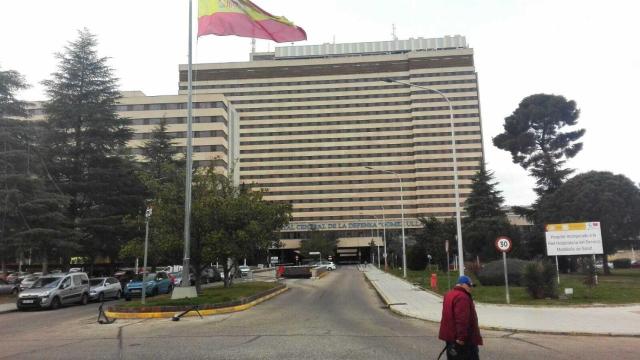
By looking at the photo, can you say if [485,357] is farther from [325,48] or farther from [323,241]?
[325,48]

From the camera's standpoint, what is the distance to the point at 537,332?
1273cm

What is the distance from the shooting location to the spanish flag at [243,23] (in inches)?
707

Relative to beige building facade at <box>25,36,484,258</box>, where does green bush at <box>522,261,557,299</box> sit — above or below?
below

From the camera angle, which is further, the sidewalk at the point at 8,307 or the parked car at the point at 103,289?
the parked car at the point at 103,289

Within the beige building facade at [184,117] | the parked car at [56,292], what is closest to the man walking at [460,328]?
the parked car at [56,292]

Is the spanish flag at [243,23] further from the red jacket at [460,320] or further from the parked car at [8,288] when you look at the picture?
the parked car at [8,288]

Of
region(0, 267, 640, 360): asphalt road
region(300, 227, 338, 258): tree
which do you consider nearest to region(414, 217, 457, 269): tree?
region(0, 267, 640, 360): asphalt road

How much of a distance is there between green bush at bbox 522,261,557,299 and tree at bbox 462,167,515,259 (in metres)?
30.5

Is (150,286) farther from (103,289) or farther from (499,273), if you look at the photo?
(499,273)

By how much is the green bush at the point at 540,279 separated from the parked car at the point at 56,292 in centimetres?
2067

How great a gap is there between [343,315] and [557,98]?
158ft

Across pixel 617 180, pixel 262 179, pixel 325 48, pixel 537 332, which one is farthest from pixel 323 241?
pixel 537 332

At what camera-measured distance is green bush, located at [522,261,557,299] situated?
20.1m

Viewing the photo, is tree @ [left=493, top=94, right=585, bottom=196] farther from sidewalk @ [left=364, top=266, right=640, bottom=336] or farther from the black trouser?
the black trouser
